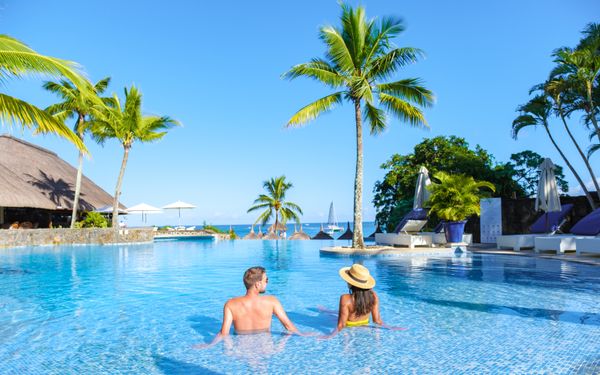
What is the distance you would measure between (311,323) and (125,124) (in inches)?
825

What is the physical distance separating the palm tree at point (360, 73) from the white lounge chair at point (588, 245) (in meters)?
6.18

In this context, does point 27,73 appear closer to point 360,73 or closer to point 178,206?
point 360,73

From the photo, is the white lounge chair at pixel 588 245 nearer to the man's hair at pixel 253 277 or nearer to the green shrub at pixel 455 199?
the green shrub at pixel 455 199

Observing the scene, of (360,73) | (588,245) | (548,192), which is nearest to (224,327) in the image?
(588,245)

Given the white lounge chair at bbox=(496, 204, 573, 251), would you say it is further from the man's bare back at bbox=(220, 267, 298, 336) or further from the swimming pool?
the man's bare back at bbox=(220, 267, 298, 336)

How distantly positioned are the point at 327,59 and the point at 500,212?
29.9ft

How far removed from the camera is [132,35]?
2328cm

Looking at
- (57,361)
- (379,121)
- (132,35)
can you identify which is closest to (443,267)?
(379,121)

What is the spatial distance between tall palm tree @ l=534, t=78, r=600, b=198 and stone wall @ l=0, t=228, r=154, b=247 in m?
21.0

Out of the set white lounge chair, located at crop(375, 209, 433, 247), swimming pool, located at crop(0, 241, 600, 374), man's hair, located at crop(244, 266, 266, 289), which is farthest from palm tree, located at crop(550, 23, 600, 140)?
man's hair, located at crop(244, 266, 266, 289)

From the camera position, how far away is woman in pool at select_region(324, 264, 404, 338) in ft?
15.2

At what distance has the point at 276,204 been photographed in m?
35.1

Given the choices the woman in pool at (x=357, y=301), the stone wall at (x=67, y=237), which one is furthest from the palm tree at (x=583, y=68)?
A: the stone wall at (x=67, y=237)

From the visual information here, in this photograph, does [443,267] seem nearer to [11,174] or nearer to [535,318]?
[535,318]
